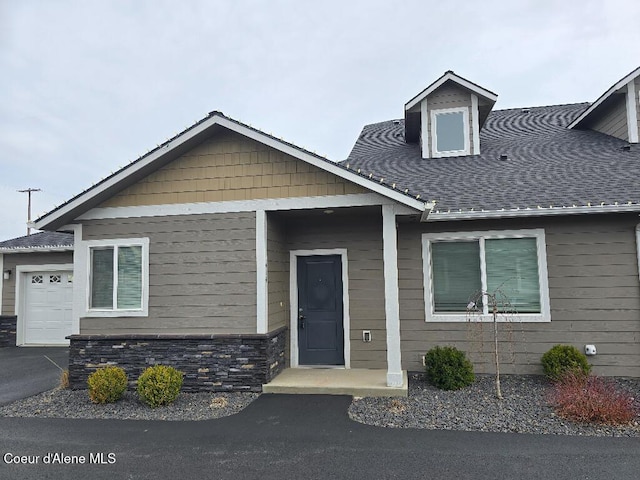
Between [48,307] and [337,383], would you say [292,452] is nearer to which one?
[337,383]

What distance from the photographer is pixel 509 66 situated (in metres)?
15.2

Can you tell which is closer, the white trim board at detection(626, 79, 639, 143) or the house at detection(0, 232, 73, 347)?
the white trim board at detection(626, 79, 639, 143)

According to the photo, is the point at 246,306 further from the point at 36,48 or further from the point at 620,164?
the point at 36,48

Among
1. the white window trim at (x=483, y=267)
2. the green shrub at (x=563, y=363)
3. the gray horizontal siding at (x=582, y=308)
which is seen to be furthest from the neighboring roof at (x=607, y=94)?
the green shrub at (x=563, y=363)

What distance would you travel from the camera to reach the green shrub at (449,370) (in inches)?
254

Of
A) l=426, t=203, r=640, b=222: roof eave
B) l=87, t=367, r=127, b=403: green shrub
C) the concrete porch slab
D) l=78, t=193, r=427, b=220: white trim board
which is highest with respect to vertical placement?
l=78, t=193, r=427, b=220: white trim board

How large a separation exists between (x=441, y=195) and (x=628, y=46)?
33.9 feet

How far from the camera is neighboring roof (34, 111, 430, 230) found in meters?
6.38

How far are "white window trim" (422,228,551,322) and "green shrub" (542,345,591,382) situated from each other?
598 mm

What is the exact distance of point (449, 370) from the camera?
6.49m

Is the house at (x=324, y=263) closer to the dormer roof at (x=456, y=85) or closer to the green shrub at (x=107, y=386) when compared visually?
the green shrub at (x=107, y=386)

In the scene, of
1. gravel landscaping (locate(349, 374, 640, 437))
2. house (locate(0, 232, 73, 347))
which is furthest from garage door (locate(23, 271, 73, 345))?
gravel landscaping (locate(349, 374, 640, 437))

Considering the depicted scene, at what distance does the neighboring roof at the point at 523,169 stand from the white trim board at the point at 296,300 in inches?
70.8

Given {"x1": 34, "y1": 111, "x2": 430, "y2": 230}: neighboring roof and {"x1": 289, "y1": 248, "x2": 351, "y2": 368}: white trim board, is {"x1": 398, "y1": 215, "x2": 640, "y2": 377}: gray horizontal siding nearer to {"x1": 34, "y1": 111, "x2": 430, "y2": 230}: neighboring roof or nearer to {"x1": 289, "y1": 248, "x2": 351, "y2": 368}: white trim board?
{"x1": 289, "y1": 248, "x2": 351, "y2": 368}: white trim board
